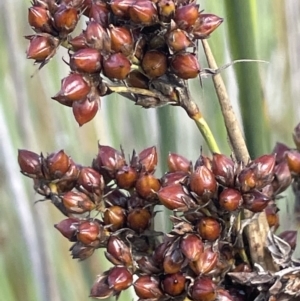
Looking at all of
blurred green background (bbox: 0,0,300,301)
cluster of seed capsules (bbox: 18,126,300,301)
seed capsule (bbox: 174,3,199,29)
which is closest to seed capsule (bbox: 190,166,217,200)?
cluster of seed capsules (bbox: 18,126,300,301)

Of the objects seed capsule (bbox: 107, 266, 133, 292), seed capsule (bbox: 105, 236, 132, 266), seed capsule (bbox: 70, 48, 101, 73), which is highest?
seed capsule (bbox: 70, 48, 101, 73)

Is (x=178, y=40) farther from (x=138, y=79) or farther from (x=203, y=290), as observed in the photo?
(x=203, y=290)

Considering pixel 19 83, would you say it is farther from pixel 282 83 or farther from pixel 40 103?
pixel 282 83

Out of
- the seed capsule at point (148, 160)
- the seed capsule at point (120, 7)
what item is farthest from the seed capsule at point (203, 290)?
the seed capsule at point (120, 7)

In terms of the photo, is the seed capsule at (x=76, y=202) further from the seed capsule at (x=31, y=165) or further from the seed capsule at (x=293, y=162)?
the seed capsule at (x=293, y=162)

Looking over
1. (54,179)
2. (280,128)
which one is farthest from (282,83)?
(54,179)

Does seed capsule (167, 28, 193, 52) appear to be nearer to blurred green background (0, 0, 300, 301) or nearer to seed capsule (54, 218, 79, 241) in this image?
seed capsule (54, 218, 79, 241)

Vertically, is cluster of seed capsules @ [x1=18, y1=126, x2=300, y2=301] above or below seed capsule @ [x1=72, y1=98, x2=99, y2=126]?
below
